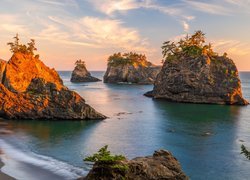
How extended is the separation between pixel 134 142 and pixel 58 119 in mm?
20871

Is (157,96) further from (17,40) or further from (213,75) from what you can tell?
(17,40)

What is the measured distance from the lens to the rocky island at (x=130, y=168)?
21609 millimetres

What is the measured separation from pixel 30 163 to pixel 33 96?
2870 cm

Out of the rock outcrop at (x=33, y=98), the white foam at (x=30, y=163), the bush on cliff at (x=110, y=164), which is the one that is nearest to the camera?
the bush on cliff at (x=110, y=164)

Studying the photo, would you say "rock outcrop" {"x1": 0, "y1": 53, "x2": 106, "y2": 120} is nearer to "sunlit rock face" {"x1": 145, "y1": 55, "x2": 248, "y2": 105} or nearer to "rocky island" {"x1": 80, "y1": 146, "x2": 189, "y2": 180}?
"rocky island" {"x1": 80, "y1": 146, "x2": 189, "y2": 180}

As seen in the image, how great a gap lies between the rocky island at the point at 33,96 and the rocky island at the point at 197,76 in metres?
50.4

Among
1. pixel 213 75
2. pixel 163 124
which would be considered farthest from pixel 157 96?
pixel 163 124

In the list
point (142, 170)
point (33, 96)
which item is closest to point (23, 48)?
point (33, 96)

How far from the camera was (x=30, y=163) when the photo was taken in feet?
112

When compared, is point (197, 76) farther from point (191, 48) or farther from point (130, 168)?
point (130, 168)

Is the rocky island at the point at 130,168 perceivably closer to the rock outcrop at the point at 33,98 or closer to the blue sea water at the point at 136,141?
the blue sea water at the point at 136,141

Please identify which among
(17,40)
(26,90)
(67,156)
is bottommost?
(67,156)

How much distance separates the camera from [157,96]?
11538cm

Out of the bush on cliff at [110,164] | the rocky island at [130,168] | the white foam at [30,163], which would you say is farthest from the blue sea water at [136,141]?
the bush on cliff at [110,164]
